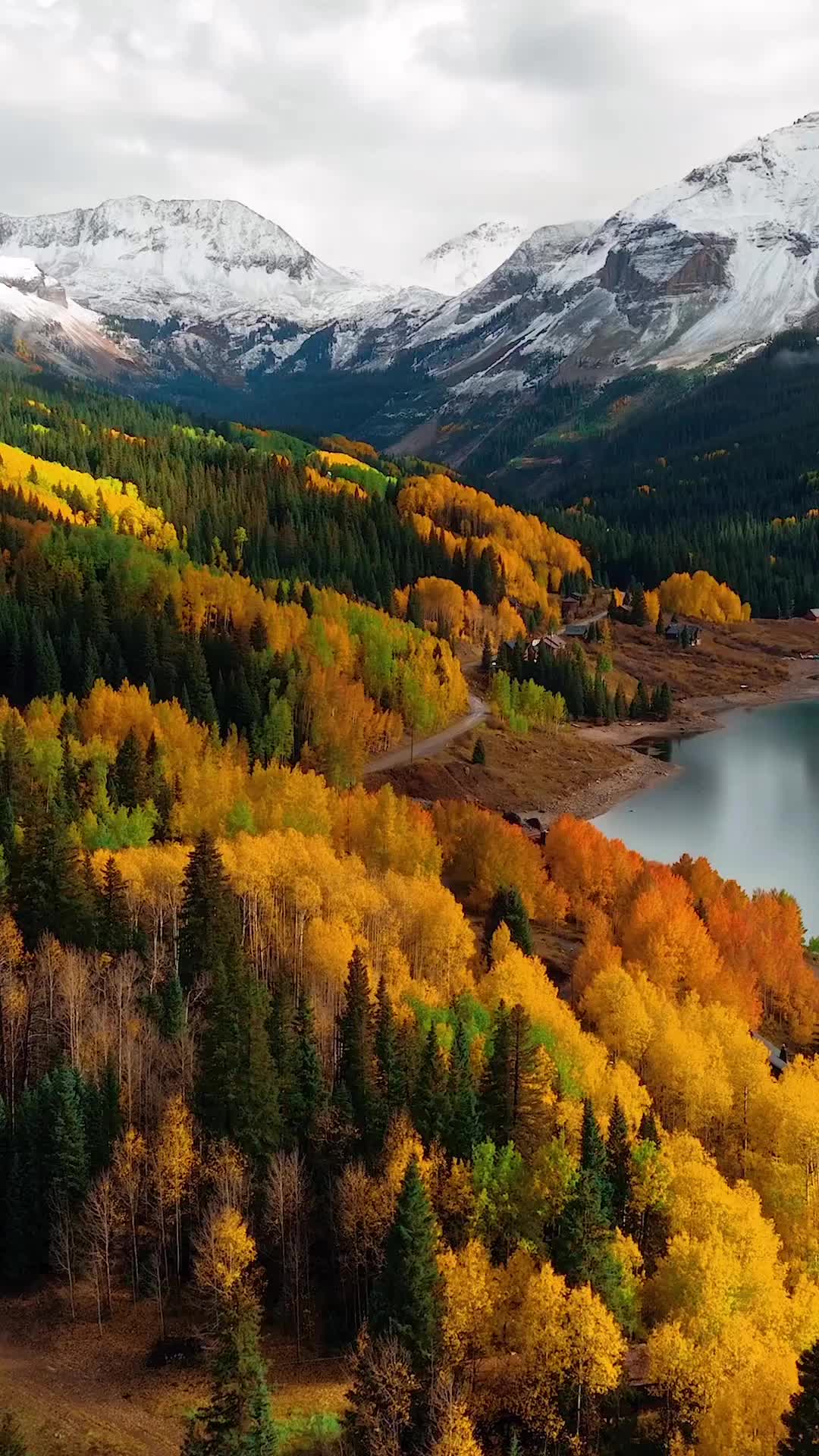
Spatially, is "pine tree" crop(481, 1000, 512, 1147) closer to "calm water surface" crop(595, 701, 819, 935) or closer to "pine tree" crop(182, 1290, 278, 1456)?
"pine tree" crop(182, 1290, 278, 1456)

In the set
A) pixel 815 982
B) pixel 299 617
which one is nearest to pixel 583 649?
pixel 299 617

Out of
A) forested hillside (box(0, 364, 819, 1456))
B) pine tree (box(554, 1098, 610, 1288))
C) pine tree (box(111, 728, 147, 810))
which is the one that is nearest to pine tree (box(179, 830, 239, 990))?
forested hillside (box(0, 364, 819, 1456))

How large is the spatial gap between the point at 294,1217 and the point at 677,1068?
65.5ft

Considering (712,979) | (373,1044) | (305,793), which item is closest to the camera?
(373,1044)

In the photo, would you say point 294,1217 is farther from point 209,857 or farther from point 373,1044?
point 209,857

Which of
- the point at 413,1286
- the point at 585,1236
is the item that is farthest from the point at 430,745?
the point at 413,1286

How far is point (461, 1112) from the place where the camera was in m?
43.0

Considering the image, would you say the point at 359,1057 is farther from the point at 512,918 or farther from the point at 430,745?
the point at 430,745

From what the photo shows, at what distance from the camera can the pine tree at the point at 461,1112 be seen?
42312 mm

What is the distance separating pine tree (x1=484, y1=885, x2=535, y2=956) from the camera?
69750mm

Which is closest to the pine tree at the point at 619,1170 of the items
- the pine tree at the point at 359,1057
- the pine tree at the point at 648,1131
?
the pine tree at the point at 648,1131

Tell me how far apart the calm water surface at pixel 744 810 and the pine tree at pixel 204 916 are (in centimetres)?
4429

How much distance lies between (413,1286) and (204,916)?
1064 inches

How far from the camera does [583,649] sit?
168125 millimetres
